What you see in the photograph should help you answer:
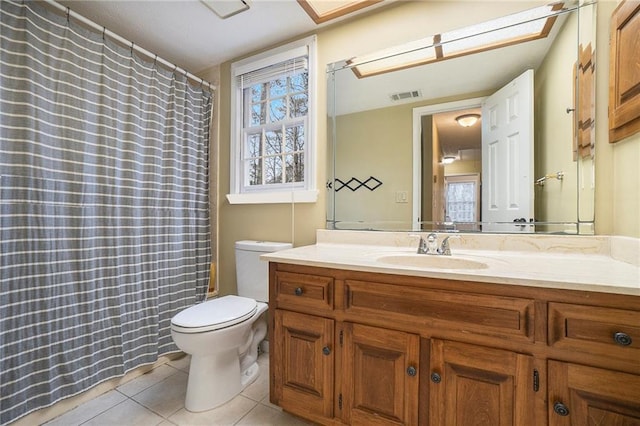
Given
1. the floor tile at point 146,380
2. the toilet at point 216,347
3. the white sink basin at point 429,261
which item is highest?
the white sink basin at point 429,261

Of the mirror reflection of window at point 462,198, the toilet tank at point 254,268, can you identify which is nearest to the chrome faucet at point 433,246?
the mirror reflection of window at point 462,198

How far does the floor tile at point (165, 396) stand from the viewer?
4.61 ft

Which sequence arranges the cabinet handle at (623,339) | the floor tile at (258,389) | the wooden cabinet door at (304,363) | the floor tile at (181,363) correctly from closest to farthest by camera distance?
the cabinet handle at (623,339)
the wooden cabinet door at (304,363)
the floor tile at (258,389)
the floor tile at (181,363)

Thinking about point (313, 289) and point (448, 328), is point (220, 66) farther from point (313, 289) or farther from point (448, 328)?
point (448, 328)

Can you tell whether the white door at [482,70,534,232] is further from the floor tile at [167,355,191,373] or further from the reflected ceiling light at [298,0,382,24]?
the floor tile at [167,355,191,373]

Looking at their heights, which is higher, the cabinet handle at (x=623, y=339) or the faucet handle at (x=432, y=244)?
the faucet handle at (x=432, y=244)

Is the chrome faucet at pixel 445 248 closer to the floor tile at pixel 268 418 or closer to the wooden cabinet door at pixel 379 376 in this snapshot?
the wooden cabinet door at pixel 379 376

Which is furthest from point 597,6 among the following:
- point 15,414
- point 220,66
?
point 15,414

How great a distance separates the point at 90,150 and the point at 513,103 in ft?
7.52

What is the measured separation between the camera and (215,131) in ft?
7.39

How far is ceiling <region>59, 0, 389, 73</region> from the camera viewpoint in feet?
5.16

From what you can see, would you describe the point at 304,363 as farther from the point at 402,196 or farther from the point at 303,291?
the point at 402,196

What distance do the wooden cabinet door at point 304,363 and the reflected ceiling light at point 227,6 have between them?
1733 millimetres

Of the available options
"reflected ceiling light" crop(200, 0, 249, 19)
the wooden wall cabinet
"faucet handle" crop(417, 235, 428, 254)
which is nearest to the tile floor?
"faucet handle" crop(417, 235, 428, 254)
